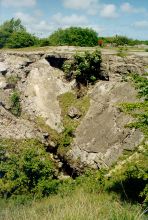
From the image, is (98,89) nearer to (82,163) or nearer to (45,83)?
(45,83)

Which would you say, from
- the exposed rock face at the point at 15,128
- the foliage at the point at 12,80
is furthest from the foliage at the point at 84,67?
the exposed rock face at the point at 15,128

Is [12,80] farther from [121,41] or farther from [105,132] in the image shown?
[121,41]

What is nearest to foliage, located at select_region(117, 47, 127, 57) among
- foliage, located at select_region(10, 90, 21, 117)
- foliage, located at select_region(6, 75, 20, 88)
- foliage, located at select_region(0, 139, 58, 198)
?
foliage, located at select_region(6, 75, 20, 88)

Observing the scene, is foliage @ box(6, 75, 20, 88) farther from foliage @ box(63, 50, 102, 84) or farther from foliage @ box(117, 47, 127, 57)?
foliage @ box(117, 47, 127, 57)

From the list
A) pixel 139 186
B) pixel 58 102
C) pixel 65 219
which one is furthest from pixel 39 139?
pixel 65 219

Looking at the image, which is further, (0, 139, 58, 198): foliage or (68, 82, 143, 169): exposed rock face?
(68, 82, 143, 169): exposed rock face

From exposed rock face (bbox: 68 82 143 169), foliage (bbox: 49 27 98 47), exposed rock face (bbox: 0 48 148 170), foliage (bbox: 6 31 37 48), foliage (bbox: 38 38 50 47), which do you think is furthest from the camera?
foliage (bbox: 49 27 98 47)
